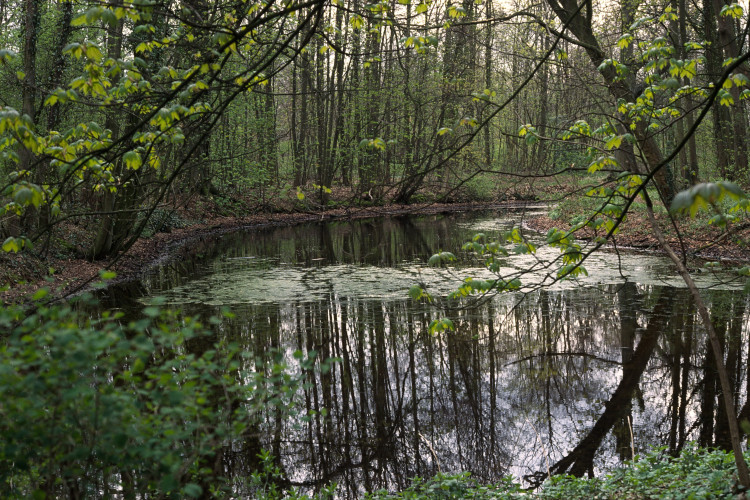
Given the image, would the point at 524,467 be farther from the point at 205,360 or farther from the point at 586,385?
the point at 205,360

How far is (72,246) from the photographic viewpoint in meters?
13.4

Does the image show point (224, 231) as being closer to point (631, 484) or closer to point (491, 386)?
point (491, 386)

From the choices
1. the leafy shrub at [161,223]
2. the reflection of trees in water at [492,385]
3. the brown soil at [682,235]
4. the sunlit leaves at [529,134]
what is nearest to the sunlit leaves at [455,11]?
the sunlit leaves at [529,134]

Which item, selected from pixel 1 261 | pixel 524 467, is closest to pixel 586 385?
pixel 524 467

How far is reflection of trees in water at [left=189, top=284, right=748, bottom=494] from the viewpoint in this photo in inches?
210

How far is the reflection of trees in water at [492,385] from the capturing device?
5324 millimetres

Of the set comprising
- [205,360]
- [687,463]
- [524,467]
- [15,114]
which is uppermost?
[15,114]

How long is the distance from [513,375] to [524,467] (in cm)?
203

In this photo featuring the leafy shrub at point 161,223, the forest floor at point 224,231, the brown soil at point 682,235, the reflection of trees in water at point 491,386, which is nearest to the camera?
the forest floor at point 224,231

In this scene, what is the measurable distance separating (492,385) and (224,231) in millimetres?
17793

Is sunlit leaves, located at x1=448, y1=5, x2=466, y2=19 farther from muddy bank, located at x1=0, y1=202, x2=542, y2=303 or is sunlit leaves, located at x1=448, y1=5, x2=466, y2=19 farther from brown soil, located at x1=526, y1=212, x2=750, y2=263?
brown soil, located at x1=526, y1=212, x2=750, y2=263

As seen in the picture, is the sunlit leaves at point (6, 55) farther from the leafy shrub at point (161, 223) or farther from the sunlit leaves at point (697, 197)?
the leafy shrub at point (161, 223)

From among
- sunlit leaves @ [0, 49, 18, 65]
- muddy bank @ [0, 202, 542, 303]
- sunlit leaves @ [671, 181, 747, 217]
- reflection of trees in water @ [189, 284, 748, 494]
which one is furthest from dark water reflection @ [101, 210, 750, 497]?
sunlit leaves @ [0, 49, 18, 65]

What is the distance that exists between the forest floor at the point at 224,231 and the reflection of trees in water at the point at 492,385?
4.80ft
